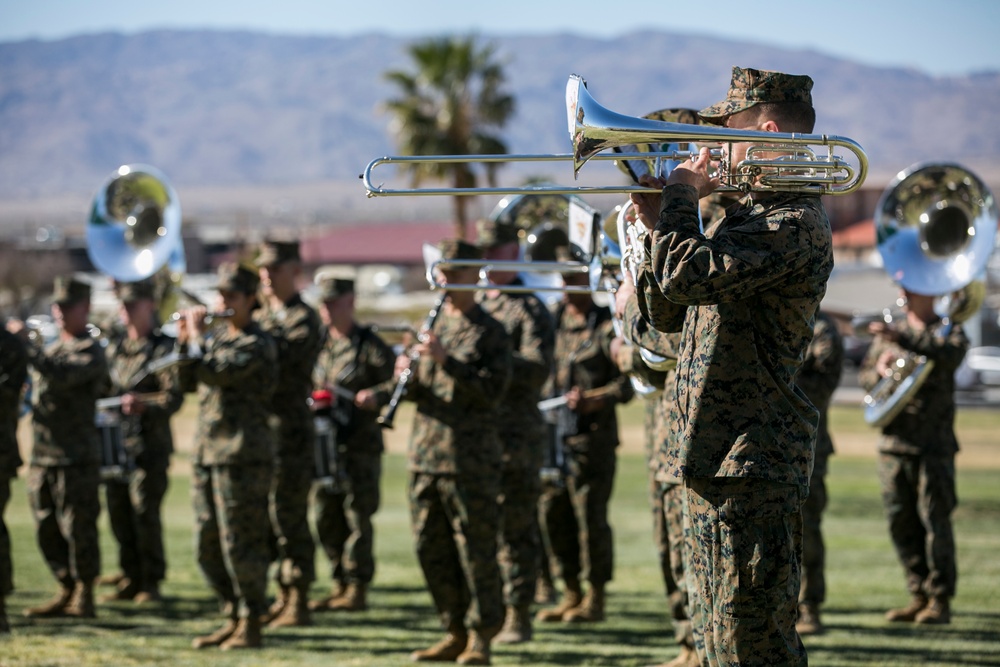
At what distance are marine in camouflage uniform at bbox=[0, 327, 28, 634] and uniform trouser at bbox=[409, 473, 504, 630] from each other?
2.76 m

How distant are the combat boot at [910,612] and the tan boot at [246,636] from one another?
4.14 m

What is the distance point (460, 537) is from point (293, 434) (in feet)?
7.78

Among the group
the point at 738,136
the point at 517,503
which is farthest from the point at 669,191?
the point at 517,503

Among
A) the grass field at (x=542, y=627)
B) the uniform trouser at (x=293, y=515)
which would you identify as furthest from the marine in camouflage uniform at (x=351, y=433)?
the grass field at (x=542, y=627)

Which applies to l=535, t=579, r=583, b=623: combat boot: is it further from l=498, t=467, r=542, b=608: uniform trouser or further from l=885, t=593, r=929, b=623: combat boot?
l=885, t=593, r=929, b=623: combat boot

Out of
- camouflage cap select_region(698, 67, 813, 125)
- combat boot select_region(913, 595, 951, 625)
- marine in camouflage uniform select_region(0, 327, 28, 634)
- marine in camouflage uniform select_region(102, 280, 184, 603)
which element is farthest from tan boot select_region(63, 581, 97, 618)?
camouflage cap select_region(698, 67, 813, 125)

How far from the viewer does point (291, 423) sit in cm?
1000

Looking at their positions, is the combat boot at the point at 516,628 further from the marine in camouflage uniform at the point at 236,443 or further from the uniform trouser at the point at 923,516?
the uniform trouser at the point at 923,516

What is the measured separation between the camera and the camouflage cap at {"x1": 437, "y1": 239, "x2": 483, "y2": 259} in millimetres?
8211

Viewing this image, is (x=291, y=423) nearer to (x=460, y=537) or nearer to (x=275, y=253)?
(x=275, y=253)

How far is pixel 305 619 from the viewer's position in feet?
31.7

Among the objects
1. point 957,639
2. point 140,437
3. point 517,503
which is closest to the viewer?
point 957,639

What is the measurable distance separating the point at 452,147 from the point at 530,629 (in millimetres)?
37312

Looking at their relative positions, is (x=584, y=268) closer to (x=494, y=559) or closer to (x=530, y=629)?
(x=494, y=559)
